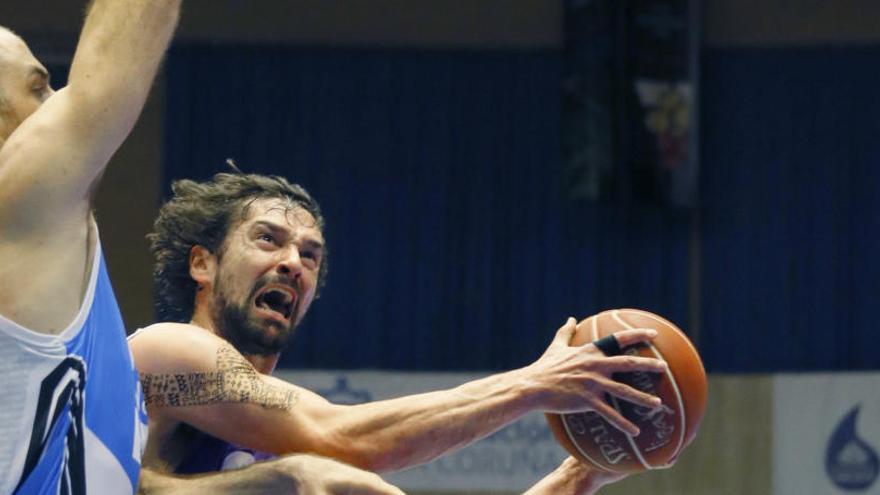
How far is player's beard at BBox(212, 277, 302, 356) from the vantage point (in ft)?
11.3

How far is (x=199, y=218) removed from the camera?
3.66 metres

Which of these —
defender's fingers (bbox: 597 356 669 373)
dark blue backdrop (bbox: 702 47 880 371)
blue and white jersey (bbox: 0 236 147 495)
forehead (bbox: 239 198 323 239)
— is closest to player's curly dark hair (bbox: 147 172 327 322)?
forehead (bbox: 239 198 323 239)

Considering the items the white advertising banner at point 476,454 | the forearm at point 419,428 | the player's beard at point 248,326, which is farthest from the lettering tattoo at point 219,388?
the white advertising banner at point 476,454

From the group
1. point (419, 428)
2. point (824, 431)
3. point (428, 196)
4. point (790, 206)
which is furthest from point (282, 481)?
point (790, 206)

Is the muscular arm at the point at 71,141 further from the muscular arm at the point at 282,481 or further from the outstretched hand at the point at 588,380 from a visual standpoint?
the outstretched hand at the point at 588,380

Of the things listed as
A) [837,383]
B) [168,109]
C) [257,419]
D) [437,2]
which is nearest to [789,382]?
[837,383]

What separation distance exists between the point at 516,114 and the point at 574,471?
8910 millimetres

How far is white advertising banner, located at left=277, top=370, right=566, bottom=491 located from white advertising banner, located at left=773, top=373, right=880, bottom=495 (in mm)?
1573

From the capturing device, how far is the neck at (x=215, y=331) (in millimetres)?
3488

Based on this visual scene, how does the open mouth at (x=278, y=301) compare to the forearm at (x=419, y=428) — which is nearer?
the forearm at (x=419, y=428)

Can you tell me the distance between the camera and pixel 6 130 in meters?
2.30

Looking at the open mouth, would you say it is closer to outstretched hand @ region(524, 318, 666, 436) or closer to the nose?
the nose

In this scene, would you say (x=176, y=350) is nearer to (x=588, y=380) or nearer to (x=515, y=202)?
(x=588, y=380)

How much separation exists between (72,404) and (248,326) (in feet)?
3.78
